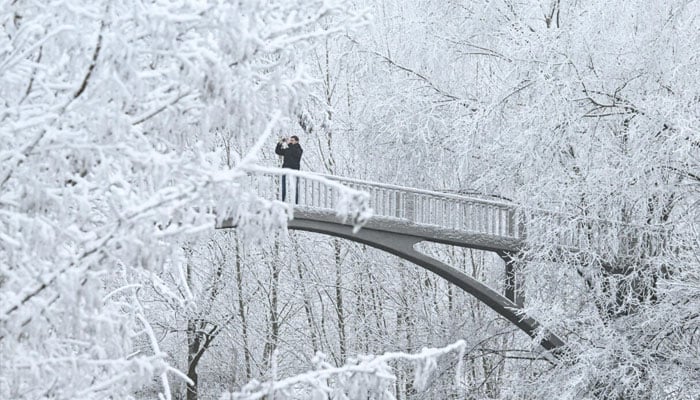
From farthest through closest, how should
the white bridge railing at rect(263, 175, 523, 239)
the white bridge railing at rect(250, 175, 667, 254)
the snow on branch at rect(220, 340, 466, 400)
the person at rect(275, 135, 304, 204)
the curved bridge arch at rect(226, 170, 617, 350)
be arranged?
the white bridge railing at rect(263, 175, 523, 239) < the curved bridge arch at rect(226, 170, 617, 350) < the person at rect(275, 135, 304, 204) < the white bridge railing at rect(250, 175, 667, 254) < the snow on branch at rect(220, 340, 466, 400)

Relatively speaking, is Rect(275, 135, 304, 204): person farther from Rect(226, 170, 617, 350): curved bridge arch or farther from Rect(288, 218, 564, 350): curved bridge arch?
Rect(288, 218, 564, 350): curved bridge arch

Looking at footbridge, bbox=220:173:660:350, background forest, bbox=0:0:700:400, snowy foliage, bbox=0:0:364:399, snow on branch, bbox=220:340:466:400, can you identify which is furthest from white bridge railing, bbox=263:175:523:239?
snowy foliage, bbox=0:0:364:399

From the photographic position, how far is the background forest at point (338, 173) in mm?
4320

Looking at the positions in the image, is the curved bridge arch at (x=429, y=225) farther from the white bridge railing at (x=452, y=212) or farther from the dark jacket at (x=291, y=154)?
the dark jacket at (x=291, y=154)

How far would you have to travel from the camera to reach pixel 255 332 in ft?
62.3

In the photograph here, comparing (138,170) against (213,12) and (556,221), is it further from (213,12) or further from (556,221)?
(556,221)

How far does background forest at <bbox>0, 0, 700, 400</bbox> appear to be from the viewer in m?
4.32

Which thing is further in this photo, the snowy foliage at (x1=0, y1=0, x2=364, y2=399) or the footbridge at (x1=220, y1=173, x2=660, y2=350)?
the footbridge at (x1=220, y1=173, x2=660, y2=350)

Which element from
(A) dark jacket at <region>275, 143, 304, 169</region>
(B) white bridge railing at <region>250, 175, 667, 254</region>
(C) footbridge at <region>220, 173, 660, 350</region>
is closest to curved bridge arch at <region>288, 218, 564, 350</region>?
(C) footbridge at <region>220, 173, 660, 350</region>

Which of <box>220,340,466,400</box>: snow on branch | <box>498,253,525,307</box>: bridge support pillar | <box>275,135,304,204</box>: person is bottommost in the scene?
<box>220,340,466,400</box>: snow on branch

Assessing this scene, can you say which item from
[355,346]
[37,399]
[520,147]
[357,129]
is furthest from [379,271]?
[37,399]

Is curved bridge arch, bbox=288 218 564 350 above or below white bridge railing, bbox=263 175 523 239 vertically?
below

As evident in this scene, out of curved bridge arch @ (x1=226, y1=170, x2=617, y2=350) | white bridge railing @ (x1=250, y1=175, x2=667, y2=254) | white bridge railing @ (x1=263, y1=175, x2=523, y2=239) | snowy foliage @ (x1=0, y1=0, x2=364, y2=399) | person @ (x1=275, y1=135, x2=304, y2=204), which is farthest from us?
white bridge railing @ (x1=263, y1=175, x2=523, y2=239)

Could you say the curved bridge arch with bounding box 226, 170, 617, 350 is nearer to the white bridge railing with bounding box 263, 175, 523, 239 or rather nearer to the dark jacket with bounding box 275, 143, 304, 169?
the white bridge railing with bounding box 263, 175, 523, 239
